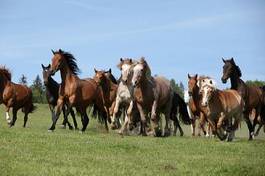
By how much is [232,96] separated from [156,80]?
3.04 meters

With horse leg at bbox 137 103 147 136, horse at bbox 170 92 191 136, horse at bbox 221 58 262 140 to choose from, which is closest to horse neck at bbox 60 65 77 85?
horse leg at bbox 137 103 147 136

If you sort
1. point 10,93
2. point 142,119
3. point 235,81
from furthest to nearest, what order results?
point 10,93
point 235,81
point 142,119

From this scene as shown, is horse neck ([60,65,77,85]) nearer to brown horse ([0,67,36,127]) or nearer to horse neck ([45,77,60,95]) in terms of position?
brown horse ([0,67,36,127])

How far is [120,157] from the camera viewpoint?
41.4ft

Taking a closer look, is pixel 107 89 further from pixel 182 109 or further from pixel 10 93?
pixel 10 93

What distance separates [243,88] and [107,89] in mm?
5722

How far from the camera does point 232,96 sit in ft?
63.5

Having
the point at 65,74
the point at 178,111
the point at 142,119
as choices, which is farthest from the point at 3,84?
the point at 178,111

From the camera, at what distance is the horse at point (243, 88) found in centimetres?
2139

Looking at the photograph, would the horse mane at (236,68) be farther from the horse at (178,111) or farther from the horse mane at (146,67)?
the horse mane at (146,67)

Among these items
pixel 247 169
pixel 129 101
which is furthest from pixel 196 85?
pixel 247 169

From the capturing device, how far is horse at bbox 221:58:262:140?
21.4m

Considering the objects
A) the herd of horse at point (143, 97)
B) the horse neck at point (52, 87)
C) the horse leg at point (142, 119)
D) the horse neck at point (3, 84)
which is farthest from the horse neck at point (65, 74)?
the horse neck at point (52, 87)

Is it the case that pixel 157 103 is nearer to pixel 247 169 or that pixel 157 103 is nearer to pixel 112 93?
pixel 112 93
